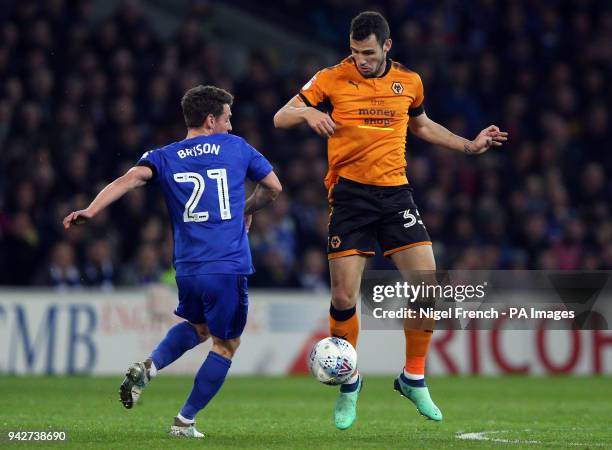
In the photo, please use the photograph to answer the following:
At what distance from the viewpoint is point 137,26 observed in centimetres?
1605

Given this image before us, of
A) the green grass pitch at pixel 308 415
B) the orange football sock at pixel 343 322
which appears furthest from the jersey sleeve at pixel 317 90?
the green grass pitch at pixel 308 415

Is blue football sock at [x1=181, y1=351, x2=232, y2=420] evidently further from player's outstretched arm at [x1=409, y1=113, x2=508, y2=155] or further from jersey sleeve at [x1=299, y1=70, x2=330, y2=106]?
player's outstretched arm at [x1=409, y1=113, x2=508, y2=155]

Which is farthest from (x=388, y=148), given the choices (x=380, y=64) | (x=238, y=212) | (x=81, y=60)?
(x=81, y=60)

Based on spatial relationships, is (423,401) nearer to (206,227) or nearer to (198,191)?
(206,227)

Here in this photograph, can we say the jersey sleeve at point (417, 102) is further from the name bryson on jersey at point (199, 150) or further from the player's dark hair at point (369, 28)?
the name bryson on jersey at point (199, 150)

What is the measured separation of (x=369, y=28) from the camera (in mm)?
7371

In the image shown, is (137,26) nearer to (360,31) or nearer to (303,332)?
(303,332)

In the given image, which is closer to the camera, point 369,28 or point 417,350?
point 369,28

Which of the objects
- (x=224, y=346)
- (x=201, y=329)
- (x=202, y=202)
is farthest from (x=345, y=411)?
(x=202, y=202)

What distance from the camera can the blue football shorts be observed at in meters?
6.96

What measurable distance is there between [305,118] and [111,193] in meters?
1.27

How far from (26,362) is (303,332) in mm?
3239

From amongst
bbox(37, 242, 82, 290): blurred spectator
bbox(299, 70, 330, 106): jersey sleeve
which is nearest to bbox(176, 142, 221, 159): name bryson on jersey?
bbox(299, 70, 330, 106): jersey sleeve

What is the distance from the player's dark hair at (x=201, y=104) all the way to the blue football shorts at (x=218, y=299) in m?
0.91
